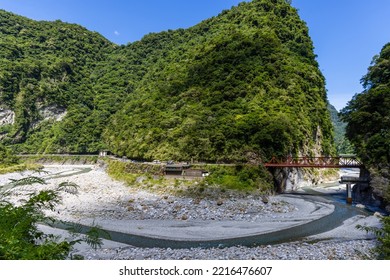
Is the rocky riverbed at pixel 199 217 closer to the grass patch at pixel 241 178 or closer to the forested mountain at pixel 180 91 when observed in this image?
the grass patch at pixel 241 178

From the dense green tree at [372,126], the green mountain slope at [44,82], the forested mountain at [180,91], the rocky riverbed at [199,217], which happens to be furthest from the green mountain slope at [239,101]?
the green mountain slope at [44,82]

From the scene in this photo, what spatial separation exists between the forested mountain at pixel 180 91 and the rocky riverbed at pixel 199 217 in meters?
7.88

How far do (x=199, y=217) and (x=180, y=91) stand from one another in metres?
35.5

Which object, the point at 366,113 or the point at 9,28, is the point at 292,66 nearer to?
the point at 366,113

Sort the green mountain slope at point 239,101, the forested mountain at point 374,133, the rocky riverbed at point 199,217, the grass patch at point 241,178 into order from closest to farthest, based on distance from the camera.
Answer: the rocky riverbed at point 199,217 < the forested mountain at point 374,133 < the grass patch at point 241,178 < the green mountain slope at point 239,101

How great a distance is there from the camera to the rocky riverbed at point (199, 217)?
14.4 meters

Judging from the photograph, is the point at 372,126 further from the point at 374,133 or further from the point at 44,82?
the point at 44,82

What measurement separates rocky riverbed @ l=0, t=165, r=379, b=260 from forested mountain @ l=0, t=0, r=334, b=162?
7879 mm

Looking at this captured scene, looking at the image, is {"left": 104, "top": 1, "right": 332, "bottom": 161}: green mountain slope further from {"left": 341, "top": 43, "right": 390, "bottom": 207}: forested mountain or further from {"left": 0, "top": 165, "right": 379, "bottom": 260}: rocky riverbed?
{"left": 341, "top": 43, "right": 390, "bottom": 207}: forested mountain

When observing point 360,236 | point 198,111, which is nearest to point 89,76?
point 198,111

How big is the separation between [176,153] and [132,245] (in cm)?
2007

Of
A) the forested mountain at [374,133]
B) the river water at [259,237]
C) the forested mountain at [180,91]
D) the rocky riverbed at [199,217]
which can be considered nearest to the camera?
the rocky riverbed at [199,217]

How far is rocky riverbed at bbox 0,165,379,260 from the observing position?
14.4 m

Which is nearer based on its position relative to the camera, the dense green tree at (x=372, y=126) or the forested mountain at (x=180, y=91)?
the dense green tree at (x=372, y=126)
